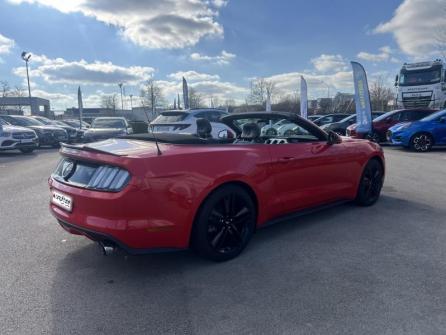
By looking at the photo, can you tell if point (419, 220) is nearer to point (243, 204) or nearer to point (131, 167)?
point (243, 204)

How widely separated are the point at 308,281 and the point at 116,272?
1.74m

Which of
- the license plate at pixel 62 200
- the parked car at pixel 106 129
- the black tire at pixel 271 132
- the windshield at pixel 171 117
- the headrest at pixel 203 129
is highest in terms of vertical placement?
the windshield at pixel 171 117

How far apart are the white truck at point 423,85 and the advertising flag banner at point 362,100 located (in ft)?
20.6

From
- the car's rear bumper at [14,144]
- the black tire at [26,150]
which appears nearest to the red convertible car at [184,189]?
the car's rear bumper at [14,144]

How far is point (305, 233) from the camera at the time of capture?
4.39 metres

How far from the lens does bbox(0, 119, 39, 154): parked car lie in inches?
526

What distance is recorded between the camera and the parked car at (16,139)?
13.4 m

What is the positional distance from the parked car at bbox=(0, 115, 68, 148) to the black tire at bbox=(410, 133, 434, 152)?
580 inches

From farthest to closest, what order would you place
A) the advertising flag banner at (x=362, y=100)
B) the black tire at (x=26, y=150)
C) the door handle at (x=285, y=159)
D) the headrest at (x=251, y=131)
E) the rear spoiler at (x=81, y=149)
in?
the advertising flag banner at (x=362, y=100) → the black tire at (x=26, y=150) → the headrest at (x=251, y=131) → the door handle at (x=285, y=159) → the rear spoiler at (x=81, y=149)

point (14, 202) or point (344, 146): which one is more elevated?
point (344, 146)

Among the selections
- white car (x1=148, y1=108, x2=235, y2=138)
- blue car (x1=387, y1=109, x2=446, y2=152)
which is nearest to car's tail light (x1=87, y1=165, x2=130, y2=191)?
white car (x1=148, y1=108, x2=235, y2=138)

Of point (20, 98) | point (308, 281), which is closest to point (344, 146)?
point (308, 281)

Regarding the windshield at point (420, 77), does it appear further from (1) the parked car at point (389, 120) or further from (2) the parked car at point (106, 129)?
(2) the parked car at point (106, 129)

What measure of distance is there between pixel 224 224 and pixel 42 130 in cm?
1592
